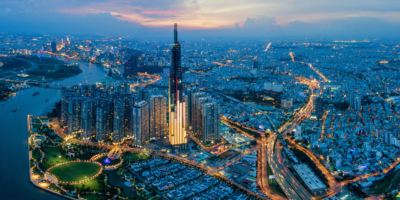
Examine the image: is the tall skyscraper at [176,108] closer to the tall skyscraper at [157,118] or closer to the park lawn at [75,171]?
the tall skyscraper at [157,118]

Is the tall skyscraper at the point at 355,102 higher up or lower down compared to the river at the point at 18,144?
higher up

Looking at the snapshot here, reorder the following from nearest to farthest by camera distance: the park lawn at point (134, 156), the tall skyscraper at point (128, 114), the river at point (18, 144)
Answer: the river at point (18, 144) < the park lawn at point (134, 156) < the tall skyscraper at point (128, 114)

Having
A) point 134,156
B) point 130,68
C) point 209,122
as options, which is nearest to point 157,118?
point 134,156

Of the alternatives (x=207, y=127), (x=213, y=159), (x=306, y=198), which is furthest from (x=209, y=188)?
(x=207, y=127)

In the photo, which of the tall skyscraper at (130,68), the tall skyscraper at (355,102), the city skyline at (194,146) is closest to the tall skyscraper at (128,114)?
the city skyline at (194,146)

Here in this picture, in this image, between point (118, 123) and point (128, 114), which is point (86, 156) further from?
point (128, 114)

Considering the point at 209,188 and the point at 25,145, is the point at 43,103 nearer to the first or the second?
the point at 25,145

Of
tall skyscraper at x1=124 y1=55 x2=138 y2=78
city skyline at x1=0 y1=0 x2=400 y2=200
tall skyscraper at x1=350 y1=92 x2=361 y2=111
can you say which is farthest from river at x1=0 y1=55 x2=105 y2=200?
tall skyscraper at x1=350 y1=92 x2=361 y2=111
